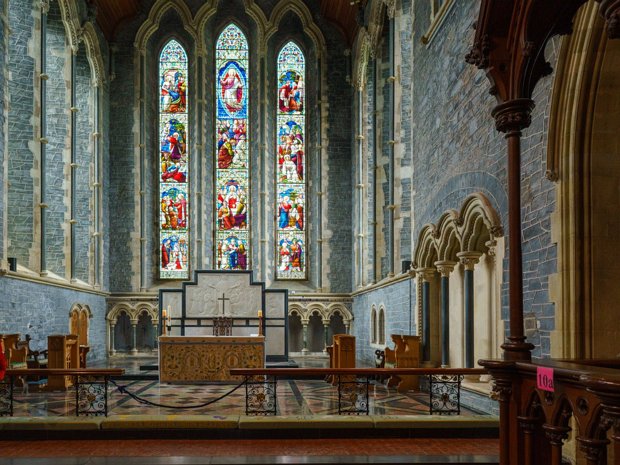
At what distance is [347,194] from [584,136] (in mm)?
12906

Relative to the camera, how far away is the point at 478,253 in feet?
29.2

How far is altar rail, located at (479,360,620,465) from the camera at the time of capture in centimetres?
252

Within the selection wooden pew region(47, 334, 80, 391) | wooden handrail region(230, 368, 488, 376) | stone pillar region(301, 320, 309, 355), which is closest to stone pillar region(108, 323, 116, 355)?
stone pillar region(301, 320, 309, 355)

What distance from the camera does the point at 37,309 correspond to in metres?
13.1

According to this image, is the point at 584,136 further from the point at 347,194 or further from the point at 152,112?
the point at 152,112

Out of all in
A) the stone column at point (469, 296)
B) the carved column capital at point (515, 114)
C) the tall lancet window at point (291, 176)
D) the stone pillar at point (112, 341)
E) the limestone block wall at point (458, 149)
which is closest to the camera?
the carved column capital at point (515, 114)

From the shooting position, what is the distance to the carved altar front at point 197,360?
11445mm

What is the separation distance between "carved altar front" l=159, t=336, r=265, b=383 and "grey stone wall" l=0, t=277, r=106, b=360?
2.57 meters

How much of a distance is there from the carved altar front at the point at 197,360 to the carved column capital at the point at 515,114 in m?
8.01

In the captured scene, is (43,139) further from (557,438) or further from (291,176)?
(557,438)

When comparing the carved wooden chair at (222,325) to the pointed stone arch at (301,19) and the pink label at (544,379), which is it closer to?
the pointed stone arch at (301,19)

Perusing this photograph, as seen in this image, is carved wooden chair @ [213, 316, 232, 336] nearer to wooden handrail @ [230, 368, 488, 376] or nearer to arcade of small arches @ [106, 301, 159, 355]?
arcade of small arches @ [106, 301, 159, 355]

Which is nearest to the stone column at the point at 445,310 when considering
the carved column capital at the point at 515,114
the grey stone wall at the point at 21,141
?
the carved column capital at the point at 515,114

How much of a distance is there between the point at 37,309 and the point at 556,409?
11657mm
